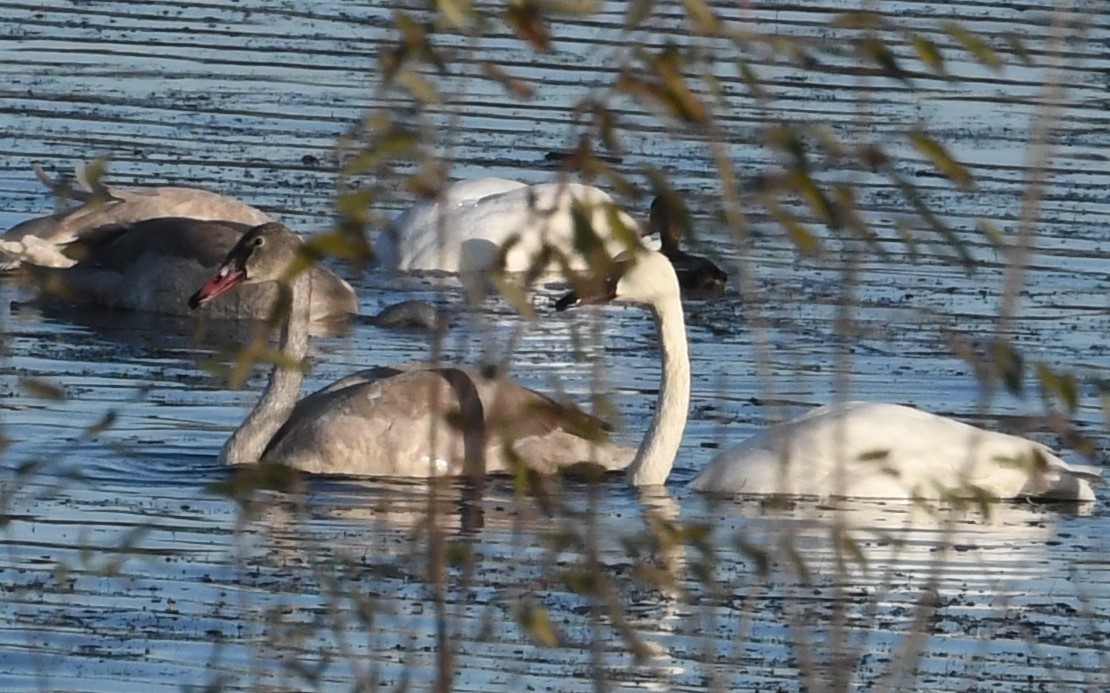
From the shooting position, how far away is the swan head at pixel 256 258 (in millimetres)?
11578

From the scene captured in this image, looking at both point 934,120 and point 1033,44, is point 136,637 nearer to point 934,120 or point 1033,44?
point 934,120

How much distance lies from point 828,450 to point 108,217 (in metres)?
6.58

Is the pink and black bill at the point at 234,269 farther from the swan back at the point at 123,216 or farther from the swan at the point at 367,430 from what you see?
the swan back at the point at 123,216

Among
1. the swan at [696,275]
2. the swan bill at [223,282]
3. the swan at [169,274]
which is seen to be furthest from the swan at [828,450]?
the swan at [696,275]

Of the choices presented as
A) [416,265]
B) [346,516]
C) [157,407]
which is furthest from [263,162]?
[346,516]

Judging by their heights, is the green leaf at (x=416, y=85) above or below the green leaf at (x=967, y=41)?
below

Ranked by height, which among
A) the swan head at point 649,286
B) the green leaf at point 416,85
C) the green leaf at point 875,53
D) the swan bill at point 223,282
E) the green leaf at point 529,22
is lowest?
the swan bill at point 223,282

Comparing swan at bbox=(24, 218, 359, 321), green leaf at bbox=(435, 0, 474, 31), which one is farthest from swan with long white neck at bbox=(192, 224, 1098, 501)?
green leaf at bbox=(435, 0, 474, 31)

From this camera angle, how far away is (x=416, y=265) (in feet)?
52.5

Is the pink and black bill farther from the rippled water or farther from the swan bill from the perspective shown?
the rippled water

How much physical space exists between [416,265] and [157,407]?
4311 millimetres

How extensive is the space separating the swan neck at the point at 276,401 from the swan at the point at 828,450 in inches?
49.1

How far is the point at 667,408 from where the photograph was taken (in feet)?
36.2

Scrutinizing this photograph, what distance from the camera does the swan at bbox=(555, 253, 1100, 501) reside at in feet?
33.7
